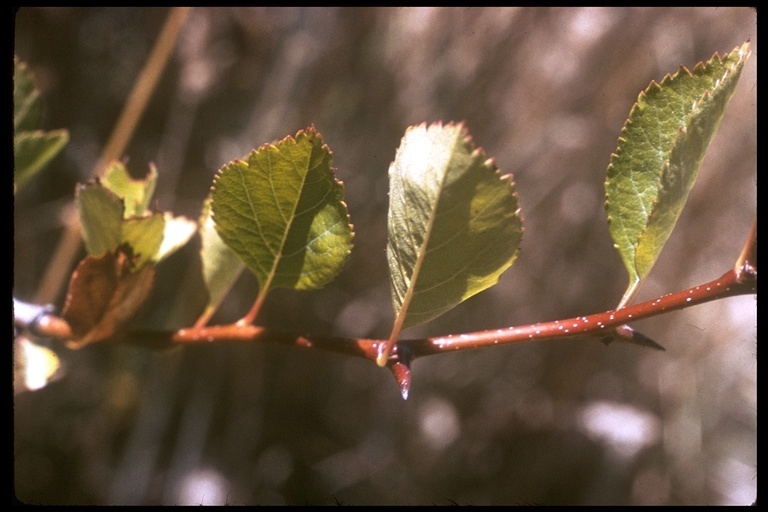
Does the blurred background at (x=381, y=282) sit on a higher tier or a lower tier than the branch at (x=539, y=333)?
higher

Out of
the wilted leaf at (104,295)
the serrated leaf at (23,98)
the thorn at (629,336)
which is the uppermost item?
the serrated leaf at (23,98)

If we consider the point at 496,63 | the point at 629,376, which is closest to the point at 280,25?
the point at 496,63

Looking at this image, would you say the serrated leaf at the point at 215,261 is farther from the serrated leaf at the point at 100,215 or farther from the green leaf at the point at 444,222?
the green leaf at the point at 444,222

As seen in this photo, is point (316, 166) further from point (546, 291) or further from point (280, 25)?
point (546, 291)

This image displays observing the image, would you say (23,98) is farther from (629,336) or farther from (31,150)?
(629,336)

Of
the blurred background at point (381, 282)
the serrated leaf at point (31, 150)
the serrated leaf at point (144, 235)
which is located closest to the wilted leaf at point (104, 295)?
the serrated leaf at point (144, 235)

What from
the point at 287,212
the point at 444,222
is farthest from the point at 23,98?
the point at 444,222

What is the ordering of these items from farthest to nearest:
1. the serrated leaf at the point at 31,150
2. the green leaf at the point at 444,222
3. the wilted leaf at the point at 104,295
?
the serrated leaf at the point at 31,150 < the wilted leaf at the point at 104,295 < the green leaf at the point at 444,222
